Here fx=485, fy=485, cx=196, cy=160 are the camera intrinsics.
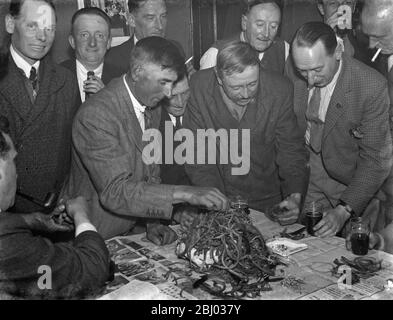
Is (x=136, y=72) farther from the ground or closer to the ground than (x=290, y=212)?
farther from the ground

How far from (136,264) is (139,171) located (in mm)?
709

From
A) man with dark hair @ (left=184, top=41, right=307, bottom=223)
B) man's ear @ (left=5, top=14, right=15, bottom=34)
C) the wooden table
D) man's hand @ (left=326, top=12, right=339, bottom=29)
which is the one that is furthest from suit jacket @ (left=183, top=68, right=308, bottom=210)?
man's ear @ (left=5, top=14, right=15, bottom=34)

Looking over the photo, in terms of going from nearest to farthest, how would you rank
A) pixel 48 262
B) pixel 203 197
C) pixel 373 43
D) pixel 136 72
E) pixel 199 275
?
pixel 48 262 < pixel 199 275 < pixel 203 197 < pixel 136 72 < pixel 373 43

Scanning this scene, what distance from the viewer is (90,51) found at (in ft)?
10.3

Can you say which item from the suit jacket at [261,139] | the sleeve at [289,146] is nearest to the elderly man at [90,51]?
the suit jacket at [261,139]

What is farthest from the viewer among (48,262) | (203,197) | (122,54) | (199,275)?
(122,54)

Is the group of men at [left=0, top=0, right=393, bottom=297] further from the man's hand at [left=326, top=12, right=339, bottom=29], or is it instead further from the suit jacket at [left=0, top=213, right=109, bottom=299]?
the suit jacket at [left=0, top=213, right=109, bottom=299]

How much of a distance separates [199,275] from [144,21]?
1715 mm

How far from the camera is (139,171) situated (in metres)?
2.90

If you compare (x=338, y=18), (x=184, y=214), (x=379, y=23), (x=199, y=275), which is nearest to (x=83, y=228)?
(x=199, y=275)

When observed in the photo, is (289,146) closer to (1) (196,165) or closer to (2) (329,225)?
(1) (196,165)

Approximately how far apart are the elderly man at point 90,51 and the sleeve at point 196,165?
513 millimetres
